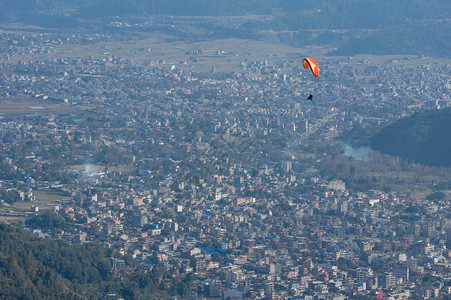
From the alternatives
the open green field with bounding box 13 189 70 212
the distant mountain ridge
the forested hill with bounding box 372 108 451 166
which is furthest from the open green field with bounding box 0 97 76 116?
the distant mountain ridge

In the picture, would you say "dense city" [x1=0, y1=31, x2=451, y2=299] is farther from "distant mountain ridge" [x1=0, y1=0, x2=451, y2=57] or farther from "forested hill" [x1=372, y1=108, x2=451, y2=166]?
"distant mountain ridge" [x1=0, y1=0, x2=451, y2=57]

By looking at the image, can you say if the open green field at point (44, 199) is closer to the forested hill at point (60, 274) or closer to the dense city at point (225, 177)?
the dense city at point (225, 177)

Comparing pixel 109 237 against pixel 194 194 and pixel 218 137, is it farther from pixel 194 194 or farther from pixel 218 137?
pixel 218 137

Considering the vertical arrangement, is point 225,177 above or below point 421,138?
below

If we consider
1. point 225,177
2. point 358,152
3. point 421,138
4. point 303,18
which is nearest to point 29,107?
point 225,177

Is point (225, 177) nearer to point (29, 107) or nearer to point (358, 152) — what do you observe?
point (358, 152)

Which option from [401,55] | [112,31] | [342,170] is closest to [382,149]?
[342,170]
